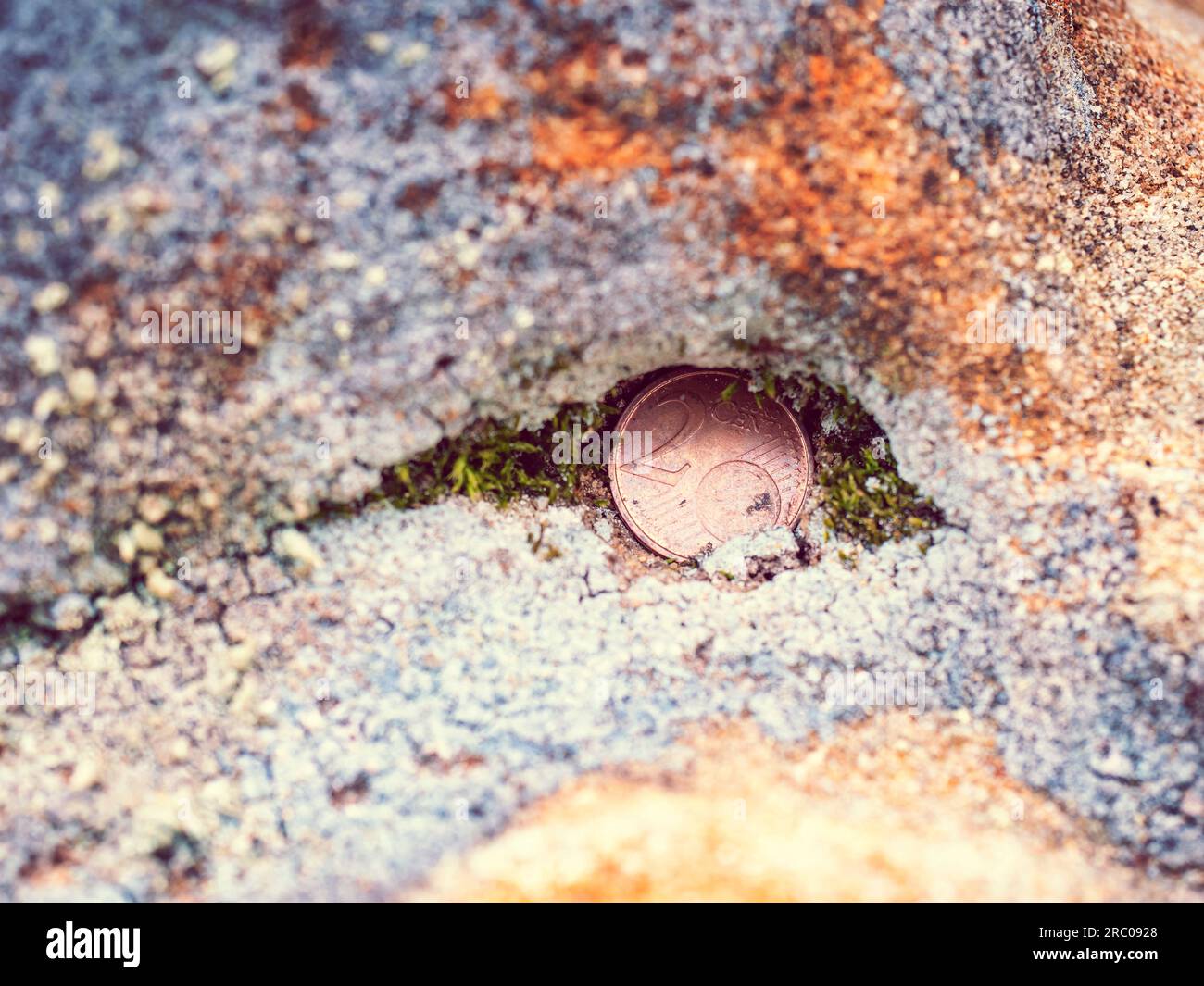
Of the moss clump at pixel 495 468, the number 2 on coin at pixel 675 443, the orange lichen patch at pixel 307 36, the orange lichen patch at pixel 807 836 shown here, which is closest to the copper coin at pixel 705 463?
the number 2 on coin at pixel 675 443

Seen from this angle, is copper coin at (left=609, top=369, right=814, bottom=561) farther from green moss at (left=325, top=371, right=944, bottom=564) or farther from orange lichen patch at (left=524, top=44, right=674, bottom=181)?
orange lichen patch at (left=524, top=44, right=674, bottom=181)

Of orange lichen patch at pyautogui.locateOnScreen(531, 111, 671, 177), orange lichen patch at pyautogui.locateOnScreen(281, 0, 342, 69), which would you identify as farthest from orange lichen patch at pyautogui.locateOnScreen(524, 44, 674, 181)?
orange lichen patch at pyautogui.locateOnScreen(281, 0, 342, 69)

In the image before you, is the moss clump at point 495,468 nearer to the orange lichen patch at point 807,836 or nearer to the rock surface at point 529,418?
the rock surface at point 529,418

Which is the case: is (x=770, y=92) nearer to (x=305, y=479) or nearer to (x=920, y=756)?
(x=305, y=479)

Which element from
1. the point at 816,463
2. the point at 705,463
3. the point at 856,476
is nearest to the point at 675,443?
the point at 705,463

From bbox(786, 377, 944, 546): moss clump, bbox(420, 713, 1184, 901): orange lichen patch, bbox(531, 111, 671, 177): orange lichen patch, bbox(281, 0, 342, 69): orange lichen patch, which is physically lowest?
bbox(420, 713, 1184, 901): orange lichen patch
